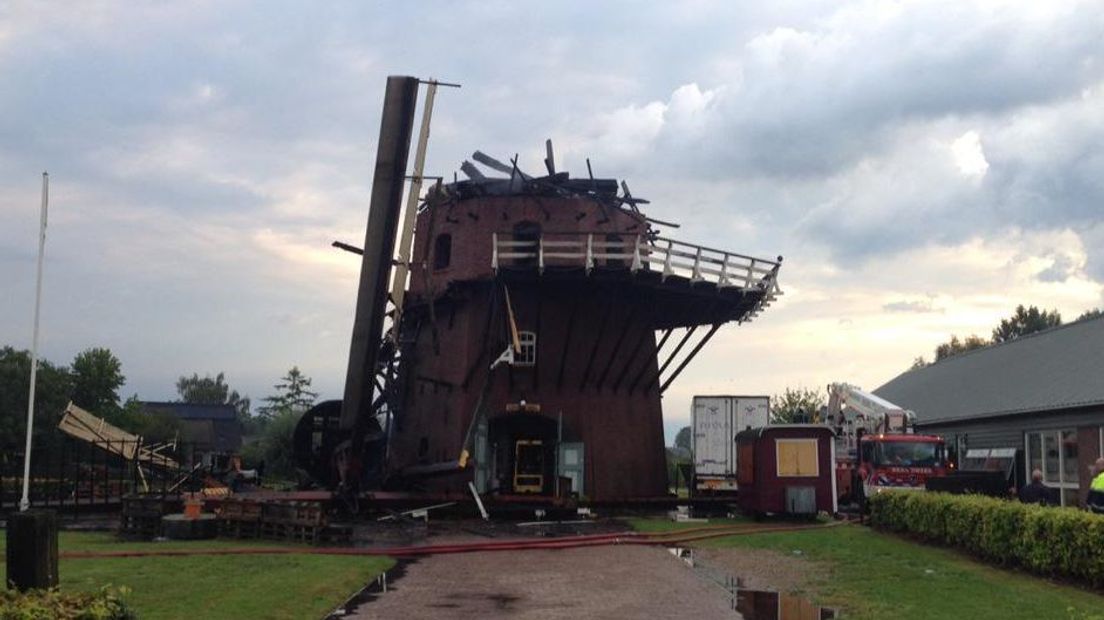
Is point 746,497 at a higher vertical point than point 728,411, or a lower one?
lower

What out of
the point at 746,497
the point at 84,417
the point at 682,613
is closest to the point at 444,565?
the point at 682,613

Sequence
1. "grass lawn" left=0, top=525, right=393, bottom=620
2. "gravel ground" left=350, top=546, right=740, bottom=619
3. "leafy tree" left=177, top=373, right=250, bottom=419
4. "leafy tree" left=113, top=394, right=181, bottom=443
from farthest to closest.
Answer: "leafy tree" left=177, top=373, right=250, bottom=419
"leafy tree" left=113, top=394, right=181, bottom=443
"gravel ground" left=350, top=546, right=740, bottom=619
"grass lawn" left=0, top=525, right=393, bottom=620

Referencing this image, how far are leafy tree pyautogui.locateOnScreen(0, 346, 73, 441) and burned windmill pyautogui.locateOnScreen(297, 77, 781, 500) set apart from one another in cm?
3474

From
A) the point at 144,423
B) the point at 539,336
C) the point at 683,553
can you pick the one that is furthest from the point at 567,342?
the point at 144,423

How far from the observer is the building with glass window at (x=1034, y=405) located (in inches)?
1177

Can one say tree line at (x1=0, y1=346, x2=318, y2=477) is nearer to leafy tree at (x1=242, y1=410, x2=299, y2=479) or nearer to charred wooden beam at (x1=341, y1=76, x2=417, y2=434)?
leafy tree at (x1=242, y1=410, x2=299, y2=479)

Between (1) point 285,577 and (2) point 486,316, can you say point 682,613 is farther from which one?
(2) point 486,316

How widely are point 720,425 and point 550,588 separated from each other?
19895 mm

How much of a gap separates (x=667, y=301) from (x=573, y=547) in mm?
13630

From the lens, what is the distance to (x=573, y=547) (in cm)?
2170

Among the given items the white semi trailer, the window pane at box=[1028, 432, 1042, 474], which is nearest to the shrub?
the white semi trailer

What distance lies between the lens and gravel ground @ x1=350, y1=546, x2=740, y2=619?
1339 centimetres

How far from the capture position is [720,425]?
34781mm

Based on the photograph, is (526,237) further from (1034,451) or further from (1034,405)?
(1034,451)
